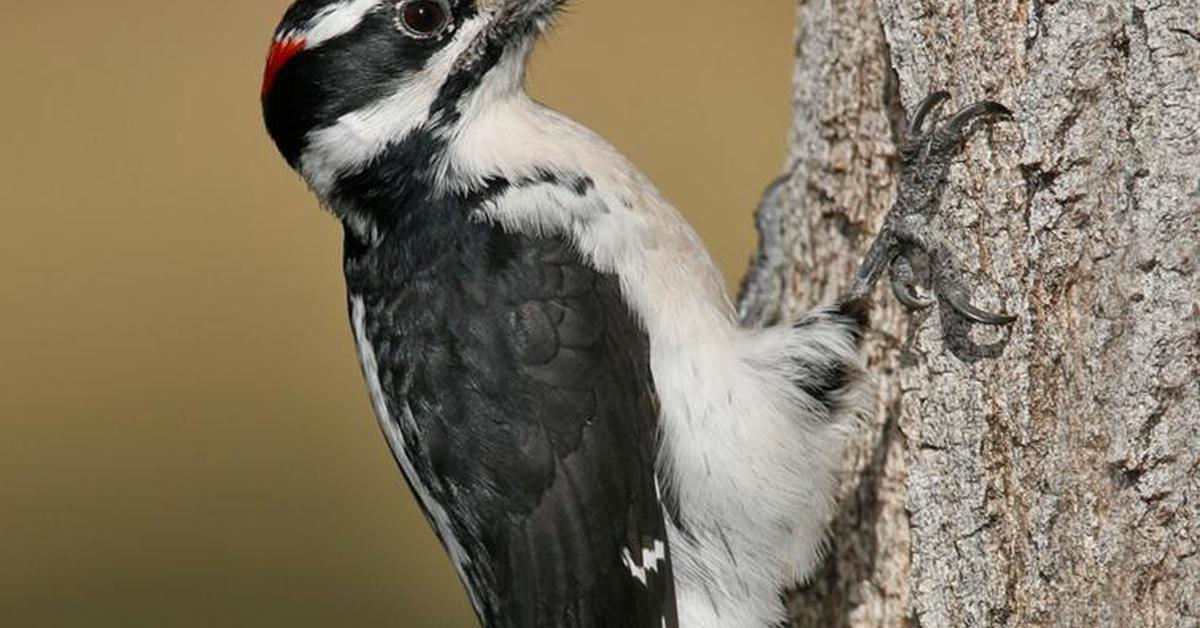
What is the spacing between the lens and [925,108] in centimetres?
320

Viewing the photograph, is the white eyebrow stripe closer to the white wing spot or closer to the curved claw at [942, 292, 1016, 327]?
the white wing spot

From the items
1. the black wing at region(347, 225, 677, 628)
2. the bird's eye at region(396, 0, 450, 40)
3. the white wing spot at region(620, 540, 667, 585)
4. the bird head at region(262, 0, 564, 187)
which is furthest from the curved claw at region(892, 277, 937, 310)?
the bird's eye at region(396, 0, 450, 40)

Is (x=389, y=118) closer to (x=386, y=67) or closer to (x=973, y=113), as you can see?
(x=386, y=67)

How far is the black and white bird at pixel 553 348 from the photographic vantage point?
337 cm

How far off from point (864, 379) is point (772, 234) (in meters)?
0.95

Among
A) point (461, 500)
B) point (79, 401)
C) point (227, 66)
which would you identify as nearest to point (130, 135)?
point (227, 66)

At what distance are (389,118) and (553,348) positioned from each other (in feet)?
1.95

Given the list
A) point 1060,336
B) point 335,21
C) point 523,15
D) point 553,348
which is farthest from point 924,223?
point 335,21

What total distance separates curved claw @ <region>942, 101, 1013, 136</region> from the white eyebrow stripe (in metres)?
1.14

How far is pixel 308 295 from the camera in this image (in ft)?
23.4

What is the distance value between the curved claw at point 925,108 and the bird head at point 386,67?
0.82m

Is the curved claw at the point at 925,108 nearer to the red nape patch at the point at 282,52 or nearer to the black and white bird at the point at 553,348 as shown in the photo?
the black and white bird at the point at 553,348

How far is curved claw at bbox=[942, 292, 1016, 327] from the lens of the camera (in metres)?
3.08

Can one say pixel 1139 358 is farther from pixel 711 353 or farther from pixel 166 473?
pixel 166 473
